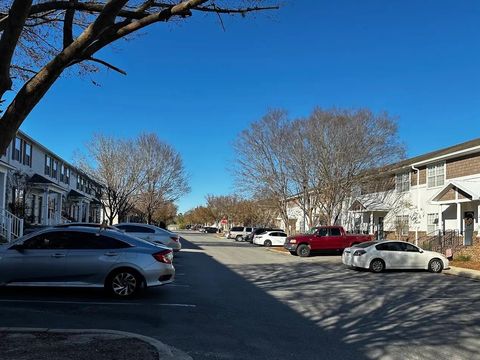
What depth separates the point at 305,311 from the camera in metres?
11.0

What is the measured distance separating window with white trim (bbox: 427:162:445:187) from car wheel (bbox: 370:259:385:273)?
1574cm

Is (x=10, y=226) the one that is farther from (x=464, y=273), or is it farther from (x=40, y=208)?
(x=464, y=273)

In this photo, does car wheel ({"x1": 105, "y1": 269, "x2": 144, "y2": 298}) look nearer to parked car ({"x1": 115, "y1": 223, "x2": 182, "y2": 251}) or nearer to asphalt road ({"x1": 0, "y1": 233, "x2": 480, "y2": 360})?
asphalt road ({"x1": 0, "y1": 233, "x2": 480, "y2": 360})

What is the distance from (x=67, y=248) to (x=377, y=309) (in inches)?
276

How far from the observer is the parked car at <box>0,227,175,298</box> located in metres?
11.4

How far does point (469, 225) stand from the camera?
103 feet

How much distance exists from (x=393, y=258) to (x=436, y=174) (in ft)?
53.7

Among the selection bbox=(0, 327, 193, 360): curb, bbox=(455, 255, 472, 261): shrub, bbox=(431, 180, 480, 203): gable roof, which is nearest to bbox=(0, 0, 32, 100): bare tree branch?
bbox=(0, 327, 193, 360): curb

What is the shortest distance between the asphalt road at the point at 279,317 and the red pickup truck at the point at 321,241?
1454 cm

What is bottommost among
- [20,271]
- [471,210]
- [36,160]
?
[20,271]

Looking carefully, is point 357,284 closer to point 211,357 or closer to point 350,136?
point 211,357

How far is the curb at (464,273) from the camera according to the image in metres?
19.9

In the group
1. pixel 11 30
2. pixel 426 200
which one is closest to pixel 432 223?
pixel 426 200

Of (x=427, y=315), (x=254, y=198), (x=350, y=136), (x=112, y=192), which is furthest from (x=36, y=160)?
(x=427, y=315)
